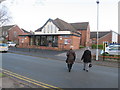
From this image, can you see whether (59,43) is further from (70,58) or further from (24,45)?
(70,58)

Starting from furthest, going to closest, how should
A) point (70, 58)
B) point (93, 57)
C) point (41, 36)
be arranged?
point (41, 36), point (93, 57), point (70, 58)

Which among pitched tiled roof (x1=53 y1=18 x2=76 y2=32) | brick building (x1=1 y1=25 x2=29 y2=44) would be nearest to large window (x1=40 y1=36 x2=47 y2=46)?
pitched tiled roof (x1=53 y1=18 x2=76 y2=32)

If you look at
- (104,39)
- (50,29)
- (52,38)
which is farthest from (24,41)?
(104,39)

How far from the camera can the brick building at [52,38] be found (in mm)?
23656

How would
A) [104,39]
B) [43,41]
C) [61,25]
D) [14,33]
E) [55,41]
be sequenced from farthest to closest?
[14,33]
[104,39]
[61,25]
[43,41]
[55,41]

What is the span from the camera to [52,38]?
26.6 m

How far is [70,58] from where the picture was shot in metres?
7.80

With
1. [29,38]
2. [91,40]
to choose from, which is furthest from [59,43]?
[91,40]

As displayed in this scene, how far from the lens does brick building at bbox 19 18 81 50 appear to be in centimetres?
2366

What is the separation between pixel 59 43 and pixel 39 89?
19.7 meters

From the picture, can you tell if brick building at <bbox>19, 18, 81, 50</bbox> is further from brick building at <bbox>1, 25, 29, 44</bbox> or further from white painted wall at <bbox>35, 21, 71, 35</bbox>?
brick building at <bbox>1, 25, 29, 44</bbox>

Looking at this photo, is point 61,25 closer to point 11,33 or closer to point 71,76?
point 71,76

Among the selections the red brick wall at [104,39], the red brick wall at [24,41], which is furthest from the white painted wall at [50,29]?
the red brick wall at [104,39]

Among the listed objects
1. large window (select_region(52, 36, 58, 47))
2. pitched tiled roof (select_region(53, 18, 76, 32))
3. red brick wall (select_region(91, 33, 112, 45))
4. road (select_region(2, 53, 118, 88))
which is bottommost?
road (select_region(2, 53, 118, 88))
